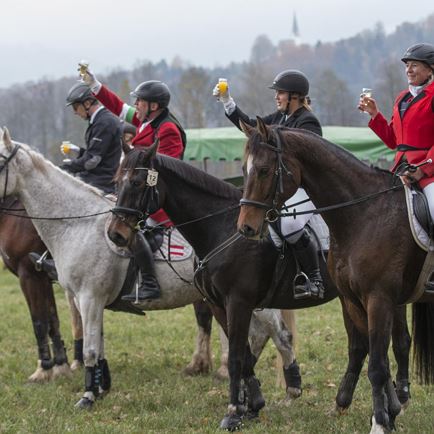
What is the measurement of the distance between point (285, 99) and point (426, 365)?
279cm

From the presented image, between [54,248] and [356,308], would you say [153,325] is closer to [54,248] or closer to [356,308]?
[54,248]

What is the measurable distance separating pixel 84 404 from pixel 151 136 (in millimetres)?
2828

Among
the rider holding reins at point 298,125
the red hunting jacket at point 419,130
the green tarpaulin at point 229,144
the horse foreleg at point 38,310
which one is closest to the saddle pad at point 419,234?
the red hunting jacket at point 419,130

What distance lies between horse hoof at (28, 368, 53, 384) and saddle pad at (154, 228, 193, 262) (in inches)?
90.6

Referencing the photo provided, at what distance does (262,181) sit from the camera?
599 cm

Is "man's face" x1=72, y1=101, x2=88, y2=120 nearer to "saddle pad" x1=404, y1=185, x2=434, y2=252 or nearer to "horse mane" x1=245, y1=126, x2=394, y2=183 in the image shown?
"horse mane" x1=245, y1=126, x2=394, y2=183

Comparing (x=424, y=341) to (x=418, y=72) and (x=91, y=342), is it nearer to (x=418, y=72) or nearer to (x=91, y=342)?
(x=418, y=72)

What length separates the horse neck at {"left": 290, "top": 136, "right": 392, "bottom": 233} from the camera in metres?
6.19

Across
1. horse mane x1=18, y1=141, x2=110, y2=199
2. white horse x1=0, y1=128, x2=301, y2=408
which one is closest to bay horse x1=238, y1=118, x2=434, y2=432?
white horse x1=0, y1=128, x2=301, y2=408

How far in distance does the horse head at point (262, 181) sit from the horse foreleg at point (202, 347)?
390 cm

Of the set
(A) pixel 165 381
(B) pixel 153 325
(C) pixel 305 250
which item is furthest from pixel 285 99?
(B) pixel 153 325

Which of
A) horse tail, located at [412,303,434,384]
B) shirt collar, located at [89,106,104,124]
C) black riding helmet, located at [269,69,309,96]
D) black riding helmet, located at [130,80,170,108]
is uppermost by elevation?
black riding helmet, located at [269,69,309,96]

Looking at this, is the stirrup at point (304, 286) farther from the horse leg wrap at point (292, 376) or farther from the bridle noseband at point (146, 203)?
the bridle noseband at point (146, 203)

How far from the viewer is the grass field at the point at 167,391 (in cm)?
704
